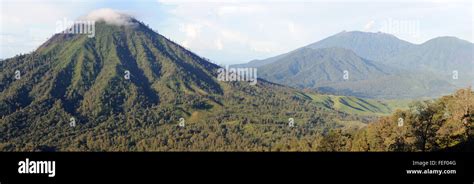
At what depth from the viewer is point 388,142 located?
57.8m
